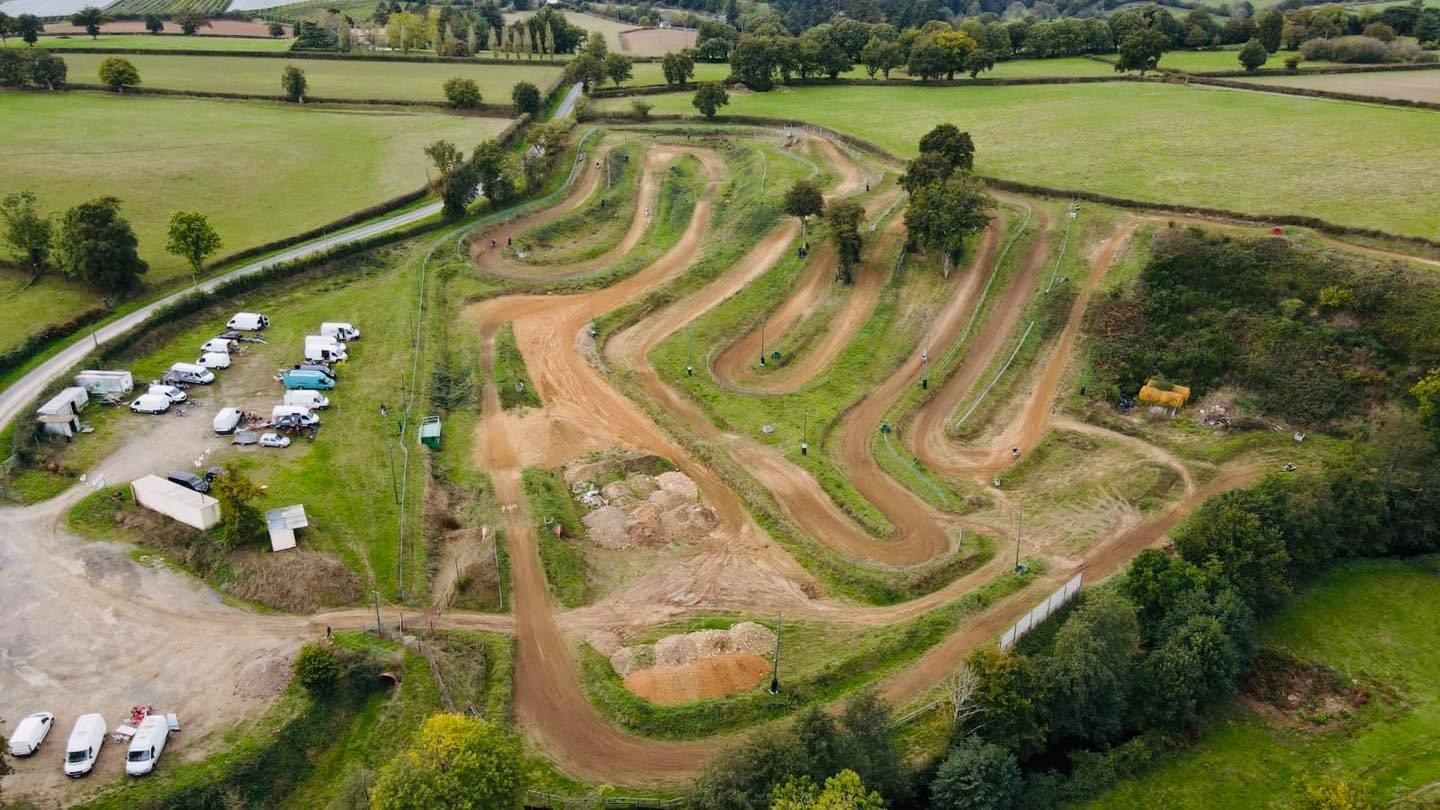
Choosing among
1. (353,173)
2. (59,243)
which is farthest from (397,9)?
(59,243)

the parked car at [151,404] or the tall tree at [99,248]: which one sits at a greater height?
the tall tree at [99,248]

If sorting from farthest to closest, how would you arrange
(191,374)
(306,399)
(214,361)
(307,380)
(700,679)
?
(214,361) < (307,380) < (191,374) < (306,399) < (700,679)

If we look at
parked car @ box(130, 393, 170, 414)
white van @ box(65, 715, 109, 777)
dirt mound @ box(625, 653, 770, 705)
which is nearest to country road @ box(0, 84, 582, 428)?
parked car @ box(130, 393, 170, 414)

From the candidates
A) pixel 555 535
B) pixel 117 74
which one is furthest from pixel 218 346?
pixel 117 74

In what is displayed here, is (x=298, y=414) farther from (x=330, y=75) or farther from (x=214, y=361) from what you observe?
(x=330, y=75)

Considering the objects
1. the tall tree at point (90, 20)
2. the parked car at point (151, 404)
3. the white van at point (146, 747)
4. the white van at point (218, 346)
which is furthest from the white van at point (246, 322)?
the tall tree at point (90, 20)

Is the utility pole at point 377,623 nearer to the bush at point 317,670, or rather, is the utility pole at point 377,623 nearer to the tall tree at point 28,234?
the bush at point 317,670
